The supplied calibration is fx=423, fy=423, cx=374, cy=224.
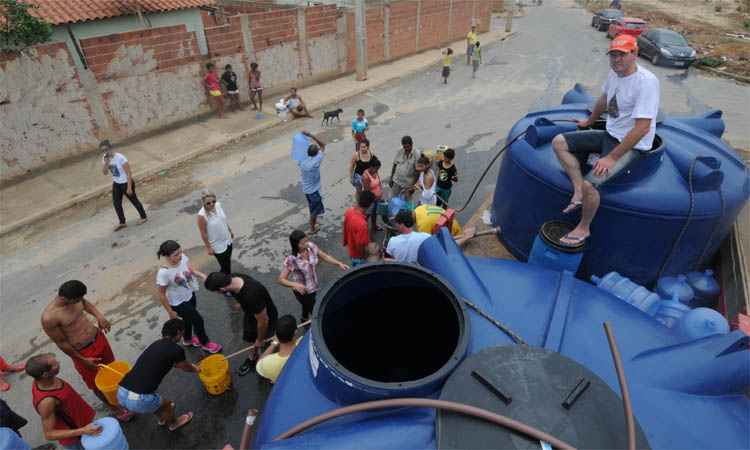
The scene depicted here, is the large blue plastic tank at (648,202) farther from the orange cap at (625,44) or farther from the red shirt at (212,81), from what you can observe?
the red shirt at (212,81)

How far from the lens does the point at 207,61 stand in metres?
12.6

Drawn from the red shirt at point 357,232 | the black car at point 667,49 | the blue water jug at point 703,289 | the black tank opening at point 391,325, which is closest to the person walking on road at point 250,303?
the red shirt at point 357,232

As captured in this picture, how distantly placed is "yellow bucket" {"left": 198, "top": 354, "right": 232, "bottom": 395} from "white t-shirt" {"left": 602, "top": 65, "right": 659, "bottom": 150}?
15.5ft

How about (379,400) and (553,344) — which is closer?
(379,400)

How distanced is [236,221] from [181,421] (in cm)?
417

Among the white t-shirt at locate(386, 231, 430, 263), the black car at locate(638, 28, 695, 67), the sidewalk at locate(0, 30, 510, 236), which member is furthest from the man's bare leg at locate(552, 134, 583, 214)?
the black car at locate(638, 28, 695, 67)

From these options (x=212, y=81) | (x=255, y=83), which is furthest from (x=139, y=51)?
(x=255, y=83)

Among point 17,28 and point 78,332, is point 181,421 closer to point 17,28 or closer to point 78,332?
point 78,332

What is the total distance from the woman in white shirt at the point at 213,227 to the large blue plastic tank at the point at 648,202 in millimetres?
3689

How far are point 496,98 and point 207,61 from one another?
31.4ft

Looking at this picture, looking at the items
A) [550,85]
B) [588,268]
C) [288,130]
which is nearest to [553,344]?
[588,268]

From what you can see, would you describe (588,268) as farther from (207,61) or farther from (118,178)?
(207,61)

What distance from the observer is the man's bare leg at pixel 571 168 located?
377 centimetres

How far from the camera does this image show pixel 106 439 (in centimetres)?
374
